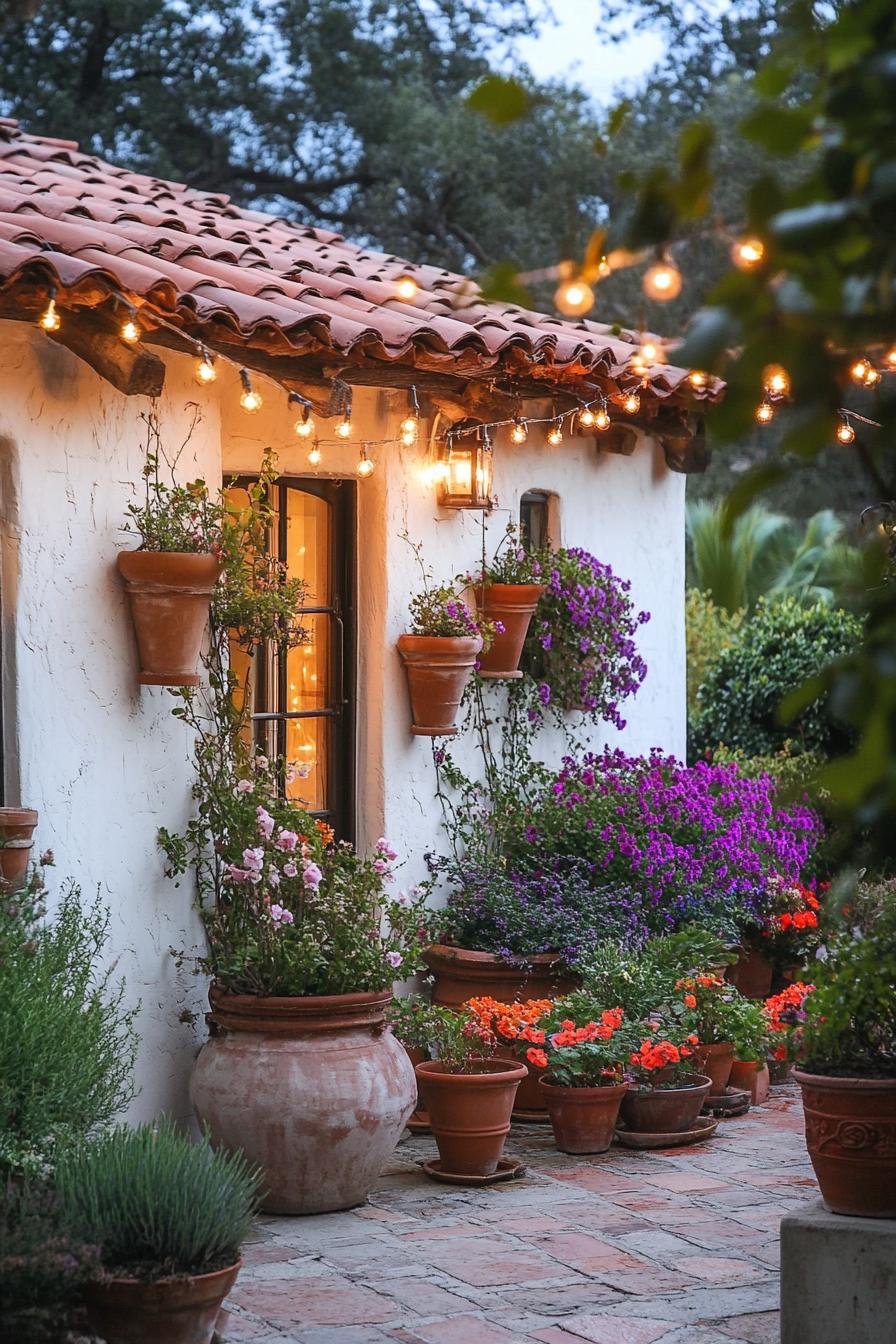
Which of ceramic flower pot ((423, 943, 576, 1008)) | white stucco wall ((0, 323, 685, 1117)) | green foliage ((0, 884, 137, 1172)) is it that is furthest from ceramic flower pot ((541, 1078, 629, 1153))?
green foliage ((0, 884, 137, 1172))

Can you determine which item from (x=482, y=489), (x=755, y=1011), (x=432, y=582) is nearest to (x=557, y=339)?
(x=482, y=489)

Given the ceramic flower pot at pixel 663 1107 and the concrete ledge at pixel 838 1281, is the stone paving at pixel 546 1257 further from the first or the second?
the concrete ledge at pixel 838 1281

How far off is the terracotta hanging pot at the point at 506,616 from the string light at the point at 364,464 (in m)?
0.88

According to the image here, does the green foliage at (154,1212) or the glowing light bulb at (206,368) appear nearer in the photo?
the green foliage at (154,1212)

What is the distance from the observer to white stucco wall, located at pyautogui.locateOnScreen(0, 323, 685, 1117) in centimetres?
553

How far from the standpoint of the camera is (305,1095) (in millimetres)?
5566

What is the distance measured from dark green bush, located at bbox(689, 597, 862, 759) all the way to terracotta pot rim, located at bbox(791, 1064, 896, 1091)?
21.0 feet

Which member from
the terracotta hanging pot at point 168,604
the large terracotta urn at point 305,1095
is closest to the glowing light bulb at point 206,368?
the terracotta hanging pot at point 168,604

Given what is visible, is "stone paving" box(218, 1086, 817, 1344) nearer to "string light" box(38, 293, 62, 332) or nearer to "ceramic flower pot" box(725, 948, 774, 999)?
"ceramic flower pot" box(725, 948, 774, 999)

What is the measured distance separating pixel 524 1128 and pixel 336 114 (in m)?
15.9

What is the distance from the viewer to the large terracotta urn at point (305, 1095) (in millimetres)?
5559

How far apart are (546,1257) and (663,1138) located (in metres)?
1.41

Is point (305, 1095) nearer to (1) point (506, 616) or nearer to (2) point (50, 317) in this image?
(2) point (50, 317)

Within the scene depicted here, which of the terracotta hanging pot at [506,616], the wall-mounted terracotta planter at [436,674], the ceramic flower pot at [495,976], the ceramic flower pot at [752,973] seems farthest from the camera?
the ceramic flower pot at [752,973]
